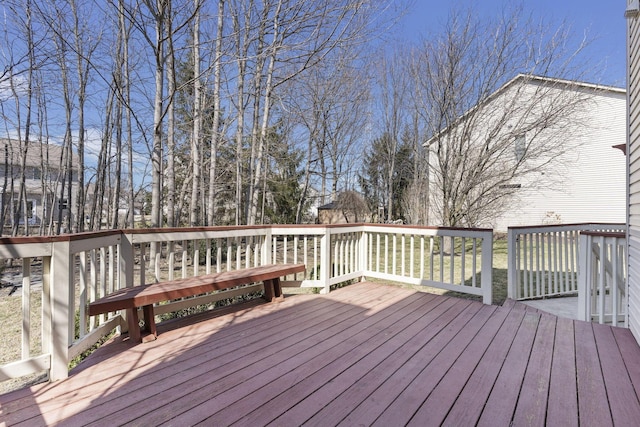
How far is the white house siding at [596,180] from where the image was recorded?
11375 millimetres

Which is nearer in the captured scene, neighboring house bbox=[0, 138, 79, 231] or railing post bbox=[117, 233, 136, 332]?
railing post bbox=[117, 233, 136, 332]

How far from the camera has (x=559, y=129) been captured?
7750mm

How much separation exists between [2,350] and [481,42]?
9767 mm

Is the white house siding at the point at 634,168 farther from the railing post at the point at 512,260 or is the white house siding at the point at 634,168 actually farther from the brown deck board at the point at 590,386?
the railing post at the point at 512,260

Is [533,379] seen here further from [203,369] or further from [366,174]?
[366,174]

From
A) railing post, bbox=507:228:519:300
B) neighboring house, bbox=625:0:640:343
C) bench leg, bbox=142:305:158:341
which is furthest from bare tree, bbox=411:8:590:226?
bench leg, bbox=142:305:158:341

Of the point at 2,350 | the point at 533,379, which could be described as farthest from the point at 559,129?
the point at 2,350

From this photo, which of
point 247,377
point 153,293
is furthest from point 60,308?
point 247,377

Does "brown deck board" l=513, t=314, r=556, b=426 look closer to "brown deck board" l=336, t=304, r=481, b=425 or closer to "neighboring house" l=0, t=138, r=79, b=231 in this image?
"brown deck board" l=336, t=304, r=481, b=425

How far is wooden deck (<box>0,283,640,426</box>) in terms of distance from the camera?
61.7 inches

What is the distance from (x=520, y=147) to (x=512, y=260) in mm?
5151

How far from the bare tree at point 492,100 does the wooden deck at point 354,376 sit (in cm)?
544

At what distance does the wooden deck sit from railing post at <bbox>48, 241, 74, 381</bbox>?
11cm

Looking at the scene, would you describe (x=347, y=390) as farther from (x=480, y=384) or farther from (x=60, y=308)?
(x=60, y=308)
